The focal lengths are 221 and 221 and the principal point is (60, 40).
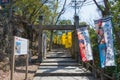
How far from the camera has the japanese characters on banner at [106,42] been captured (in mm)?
7043

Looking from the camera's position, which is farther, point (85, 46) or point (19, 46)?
point (85, 46)

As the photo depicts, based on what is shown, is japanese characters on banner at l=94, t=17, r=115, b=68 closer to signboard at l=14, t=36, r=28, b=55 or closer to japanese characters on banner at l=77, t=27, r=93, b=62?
japanese characters on banner at l=77, t=27, r=93, b=62

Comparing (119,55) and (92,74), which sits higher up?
(119,55)

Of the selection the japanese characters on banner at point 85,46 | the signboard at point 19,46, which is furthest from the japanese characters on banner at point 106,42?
the signboard at point 19,46

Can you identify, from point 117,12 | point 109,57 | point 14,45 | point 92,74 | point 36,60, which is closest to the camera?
point 14,45

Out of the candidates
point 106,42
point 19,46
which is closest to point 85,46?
Answer: point 106,42

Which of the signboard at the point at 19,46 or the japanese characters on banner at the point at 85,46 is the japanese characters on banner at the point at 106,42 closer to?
the japanese characters on banner at the point at 85,46

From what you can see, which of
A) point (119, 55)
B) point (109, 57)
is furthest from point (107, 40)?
point (119, 55)

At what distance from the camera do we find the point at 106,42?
23.6 feet

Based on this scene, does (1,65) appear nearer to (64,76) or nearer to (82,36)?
(64,76)

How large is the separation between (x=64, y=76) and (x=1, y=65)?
284cm

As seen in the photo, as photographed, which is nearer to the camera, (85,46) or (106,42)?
(106,42)

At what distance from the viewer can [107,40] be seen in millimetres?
7203

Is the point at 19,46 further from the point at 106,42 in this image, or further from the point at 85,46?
the point at 85,46
